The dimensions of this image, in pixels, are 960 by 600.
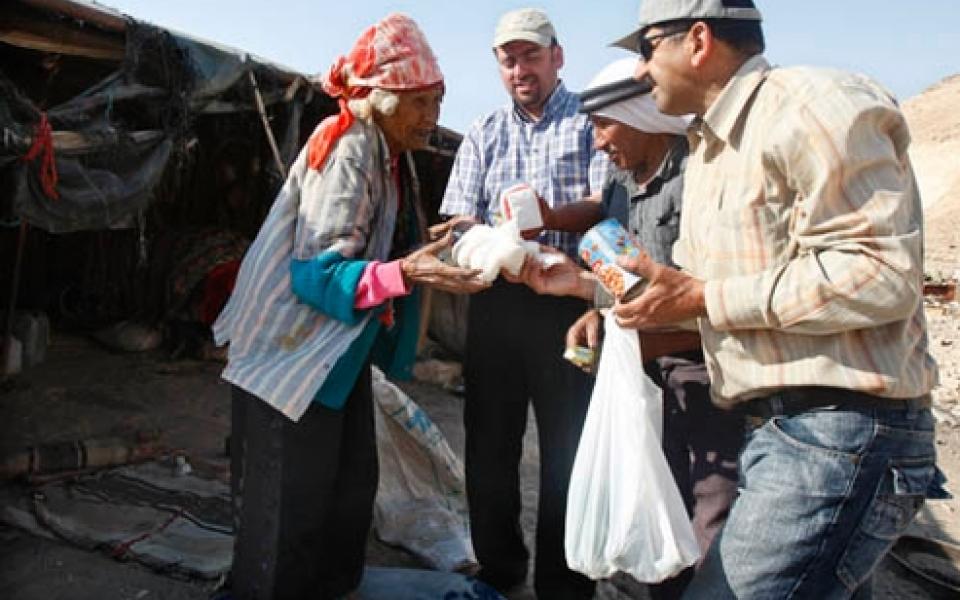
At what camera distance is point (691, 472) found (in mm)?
2322

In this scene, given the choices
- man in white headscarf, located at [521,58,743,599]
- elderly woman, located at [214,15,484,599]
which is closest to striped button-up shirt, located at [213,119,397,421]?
elderly woman, located at [214,15,484,599]

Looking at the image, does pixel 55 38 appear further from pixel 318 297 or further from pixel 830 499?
pixel 830 499

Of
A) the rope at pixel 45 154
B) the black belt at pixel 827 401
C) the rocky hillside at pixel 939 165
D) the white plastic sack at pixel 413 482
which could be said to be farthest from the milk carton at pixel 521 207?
the rocky hillside at pixel 939 165

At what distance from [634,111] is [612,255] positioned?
69 centimetres

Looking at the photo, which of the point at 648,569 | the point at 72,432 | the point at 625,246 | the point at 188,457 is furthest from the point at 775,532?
the point at 72,432

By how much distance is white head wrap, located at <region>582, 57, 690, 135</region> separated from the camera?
2.33 metres

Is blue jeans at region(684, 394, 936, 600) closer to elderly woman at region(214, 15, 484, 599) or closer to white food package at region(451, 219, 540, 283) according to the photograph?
white food package at region(451, 219, 540, 283)

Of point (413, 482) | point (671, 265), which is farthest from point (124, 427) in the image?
point (671, 265)

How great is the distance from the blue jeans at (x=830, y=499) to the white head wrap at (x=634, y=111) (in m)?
1.10

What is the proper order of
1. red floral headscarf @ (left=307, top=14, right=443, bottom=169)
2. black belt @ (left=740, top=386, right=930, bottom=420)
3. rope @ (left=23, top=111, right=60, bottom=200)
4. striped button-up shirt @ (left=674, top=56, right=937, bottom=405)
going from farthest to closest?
rope @ (left=23, top=111, right=60, bottom=200)
red floral headscarf @ (left=307, top=14, right=443, bottom=169)
black belt @ (left=740, top=386, right=930, bottom=420)
striped button-up shirt @ (left=674, top=56, right=937, bottom=405)

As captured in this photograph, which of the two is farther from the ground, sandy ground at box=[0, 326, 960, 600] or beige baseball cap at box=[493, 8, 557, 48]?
beige baseball cap at box=[493, 8, 557, 48]

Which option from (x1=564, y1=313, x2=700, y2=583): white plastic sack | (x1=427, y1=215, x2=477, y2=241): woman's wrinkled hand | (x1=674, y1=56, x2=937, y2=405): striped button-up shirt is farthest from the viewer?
(x1=427, y1=215, x2=477, y2=241): woman's wrinkled hand

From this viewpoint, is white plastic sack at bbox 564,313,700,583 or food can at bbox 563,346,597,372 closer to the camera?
white plastic sack at bbox 564,313,700,583

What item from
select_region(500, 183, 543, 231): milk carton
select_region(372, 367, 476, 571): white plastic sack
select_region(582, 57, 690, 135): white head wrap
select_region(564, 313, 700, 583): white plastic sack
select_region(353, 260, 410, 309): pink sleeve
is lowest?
select_region(372, 367, 476, 571): white plastic sack
